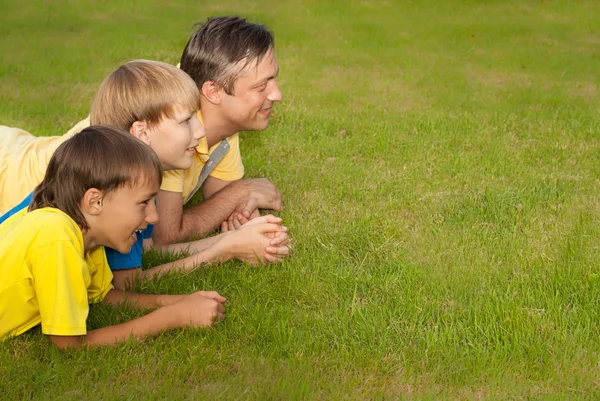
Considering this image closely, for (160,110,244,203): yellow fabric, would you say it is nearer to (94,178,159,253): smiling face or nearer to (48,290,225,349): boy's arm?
(48,290,225,349): boy's arm

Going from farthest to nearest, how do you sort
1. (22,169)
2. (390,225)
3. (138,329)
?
1. (390,225)
2. (22,169)
3. (138,329)

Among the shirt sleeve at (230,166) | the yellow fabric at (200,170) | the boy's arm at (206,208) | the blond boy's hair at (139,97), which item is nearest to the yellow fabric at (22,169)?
the blond boy's hair at (139,97)

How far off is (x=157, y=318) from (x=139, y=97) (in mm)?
1204

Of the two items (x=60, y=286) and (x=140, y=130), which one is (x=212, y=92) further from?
(x=60, y=286)

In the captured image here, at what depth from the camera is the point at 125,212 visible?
144 inches

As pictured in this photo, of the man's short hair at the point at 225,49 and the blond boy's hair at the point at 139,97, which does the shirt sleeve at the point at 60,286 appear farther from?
the man's short hair at the point at 225,49

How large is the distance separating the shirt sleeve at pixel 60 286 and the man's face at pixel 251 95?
1824mm

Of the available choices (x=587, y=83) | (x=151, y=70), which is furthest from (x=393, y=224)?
(x=587, y=83)

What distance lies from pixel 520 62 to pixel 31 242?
24.7 ft

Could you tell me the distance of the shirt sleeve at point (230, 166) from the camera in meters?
5.62

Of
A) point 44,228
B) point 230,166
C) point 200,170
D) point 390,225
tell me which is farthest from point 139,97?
point 390,225

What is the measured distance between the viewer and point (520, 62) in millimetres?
9750

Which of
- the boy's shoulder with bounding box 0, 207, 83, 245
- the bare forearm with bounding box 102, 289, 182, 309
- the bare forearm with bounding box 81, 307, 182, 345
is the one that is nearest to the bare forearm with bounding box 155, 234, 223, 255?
the bare forearm with bounding box 102, 289, 182, 309

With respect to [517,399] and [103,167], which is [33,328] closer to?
[103,167]
